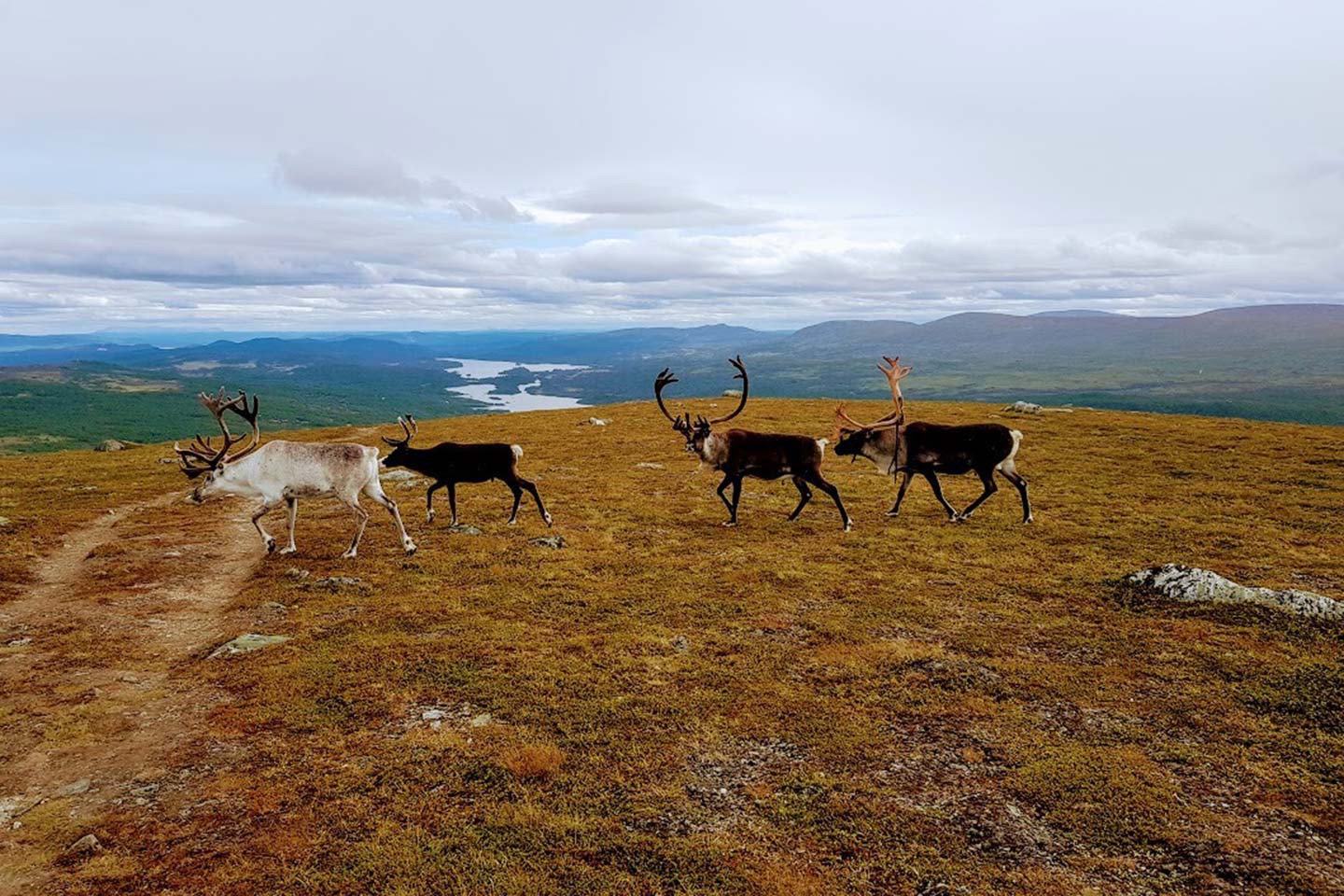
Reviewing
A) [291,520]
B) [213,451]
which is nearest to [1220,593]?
[291,520]

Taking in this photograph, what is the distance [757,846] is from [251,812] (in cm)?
552

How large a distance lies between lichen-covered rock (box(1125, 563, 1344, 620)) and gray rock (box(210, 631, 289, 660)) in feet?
55.0

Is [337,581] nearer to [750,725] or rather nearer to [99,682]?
[99,682]

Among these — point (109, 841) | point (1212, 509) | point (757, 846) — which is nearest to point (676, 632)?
point (757, 846)

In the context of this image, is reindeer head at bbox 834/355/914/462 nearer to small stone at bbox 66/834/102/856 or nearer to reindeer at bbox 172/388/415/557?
reindeer at bbox 172/388/415/557

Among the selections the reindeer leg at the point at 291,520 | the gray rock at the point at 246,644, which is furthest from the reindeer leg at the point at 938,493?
the reindeer leg at the point at 291,520

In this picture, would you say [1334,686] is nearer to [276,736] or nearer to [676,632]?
[676,632]

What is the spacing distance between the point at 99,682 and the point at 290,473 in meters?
6.80

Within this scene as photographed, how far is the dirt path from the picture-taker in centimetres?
744

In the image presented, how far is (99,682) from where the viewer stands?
1035cm

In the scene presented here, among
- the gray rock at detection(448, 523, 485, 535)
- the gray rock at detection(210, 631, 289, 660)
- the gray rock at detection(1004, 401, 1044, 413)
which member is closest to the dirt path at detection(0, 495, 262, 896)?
the gray rock at detection(210, 631, 289, 660)

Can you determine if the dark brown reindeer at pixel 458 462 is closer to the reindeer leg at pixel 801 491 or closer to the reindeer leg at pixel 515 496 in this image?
the reindeer leg at pixel 515 496

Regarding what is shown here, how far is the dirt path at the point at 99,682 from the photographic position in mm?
7438

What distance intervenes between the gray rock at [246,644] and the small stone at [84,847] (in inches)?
187
